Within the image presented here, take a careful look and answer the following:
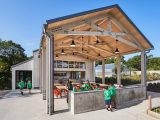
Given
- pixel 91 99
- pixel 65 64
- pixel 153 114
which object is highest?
pixel 65 64

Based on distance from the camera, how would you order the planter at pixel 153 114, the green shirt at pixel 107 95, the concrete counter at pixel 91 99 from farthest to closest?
1. the green shirt at pixel 107 95
2. the concrete counter at pixel 91 99
3. the planter at pixel 153 114

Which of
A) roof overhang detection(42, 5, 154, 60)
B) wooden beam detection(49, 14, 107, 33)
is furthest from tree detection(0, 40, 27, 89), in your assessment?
wooden beam detection(49, 14, 107, 33)

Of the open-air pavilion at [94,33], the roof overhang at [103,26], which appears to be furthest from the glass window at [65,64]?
the roof overhang at [103,26]

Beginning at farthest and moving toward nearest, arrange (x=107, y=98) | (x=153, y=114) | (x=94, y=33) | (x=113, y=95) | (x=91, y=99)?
(x=94, y=33), (x=113, y=95), (x=91, y=99), (x=107, y=98), (x=153, y=114)

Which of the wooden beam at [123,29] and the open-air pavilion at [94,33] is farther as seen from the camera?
the wooden beam at [123,29]

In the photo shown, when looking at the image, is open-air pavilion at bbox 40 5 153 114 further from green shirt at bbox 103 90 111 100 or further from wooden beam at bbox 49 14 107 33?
green shirt at bbox 103 90 111 100

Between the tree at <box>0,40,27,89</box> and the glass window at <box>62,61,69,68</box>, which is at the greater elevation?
the tree at <box>0,40,27,89</box>

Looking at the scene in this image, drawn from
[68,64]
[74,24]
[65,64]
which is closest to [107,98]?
[74,24]

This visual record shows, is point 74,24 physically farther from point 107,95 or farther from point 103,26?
point 107,95

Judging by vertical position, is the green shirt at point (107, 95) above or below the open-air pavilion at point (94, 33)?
below

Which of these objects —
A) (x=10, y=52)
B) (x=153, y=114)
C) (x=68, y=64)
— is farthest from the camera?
(x=10, y=52)

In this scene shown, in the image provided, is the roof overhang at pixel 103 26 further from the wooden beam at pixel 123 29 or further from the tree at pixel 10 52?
the tree at pixel 10 52

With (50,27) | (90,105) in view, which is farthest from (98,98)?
(50,27)

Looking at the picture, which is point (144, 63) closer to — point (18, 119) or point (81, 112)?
point (81, 112)
